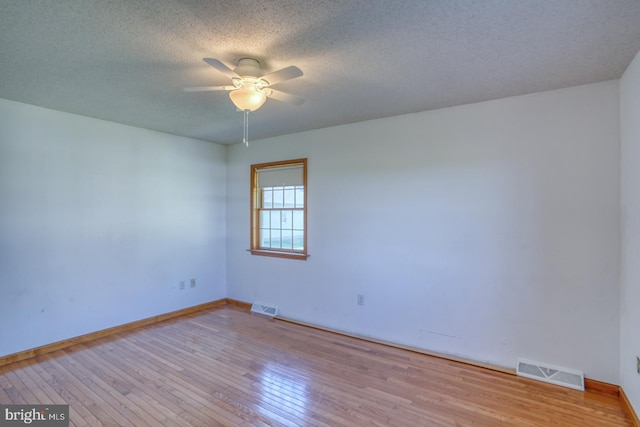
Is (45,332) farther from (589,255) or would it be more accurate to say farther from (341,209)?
(589,255)

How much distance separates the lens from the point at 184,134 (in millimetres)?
4363

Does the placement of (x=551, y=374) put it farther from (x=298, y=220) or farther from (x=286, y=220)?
(x=286, y=220)

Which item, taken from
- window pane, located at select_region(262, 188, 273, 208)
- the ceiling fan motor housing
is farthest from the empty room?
window pane, located at select_region(262, 188, 273, 208)

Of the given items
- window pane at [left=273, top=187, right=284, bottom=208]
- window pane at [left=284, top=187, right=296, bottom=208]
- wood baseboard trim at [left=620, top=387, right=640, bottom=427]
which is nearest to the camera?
wood baseboard trim at [left=620, top=387, right=640, bottom=427]

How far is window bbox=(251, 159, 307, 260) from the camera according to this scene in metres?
4.29

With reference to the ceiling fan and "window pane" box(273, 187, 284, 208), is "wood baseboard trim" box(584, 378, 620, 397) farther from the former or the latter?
"window pane" box(273, 187, 284, 208)

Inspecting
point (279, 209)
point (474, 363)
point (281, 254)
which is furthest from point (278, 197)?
point (474, 363)

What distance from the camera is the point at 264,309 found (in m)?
4.50

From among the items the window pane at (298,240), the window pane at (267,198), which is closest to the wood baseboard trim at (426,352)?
the window pane at (298,240)

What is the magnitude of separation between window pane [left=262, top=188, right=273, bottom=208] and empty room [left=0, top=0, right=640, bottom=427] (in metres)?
0.18

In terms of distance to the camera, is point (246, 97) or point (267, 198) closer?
point (246, 97)

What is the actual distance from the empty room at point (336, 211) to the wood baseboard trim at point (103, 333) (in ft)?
0.07

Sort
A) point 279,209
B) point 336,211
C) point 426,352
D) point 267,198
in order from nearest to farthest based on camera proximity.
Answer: point 426,352 → point 336,211 → point 279,209 → point 267,198

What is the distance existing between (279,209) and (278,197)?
0.18m
